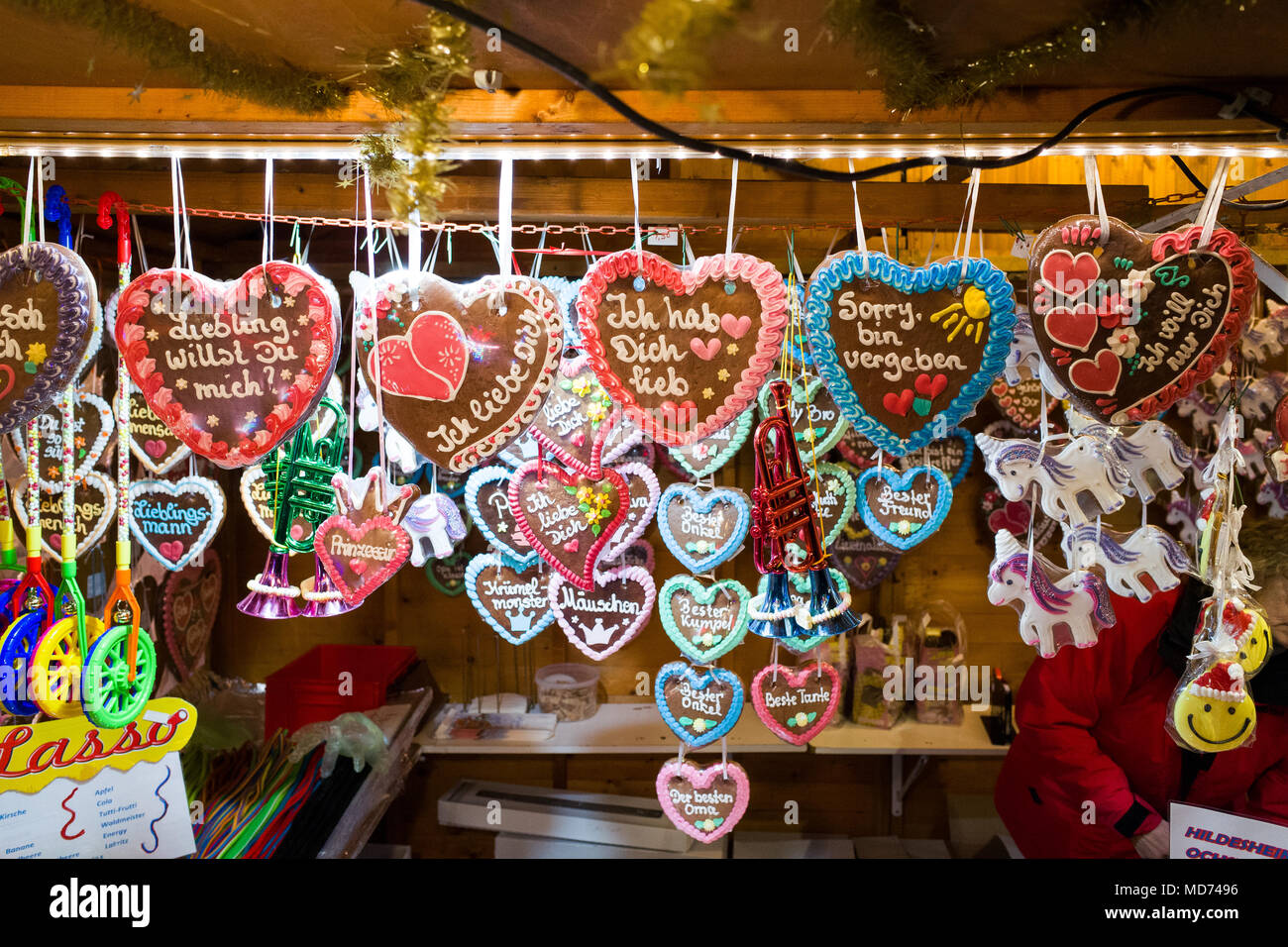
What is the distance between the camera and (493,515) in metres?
2.16

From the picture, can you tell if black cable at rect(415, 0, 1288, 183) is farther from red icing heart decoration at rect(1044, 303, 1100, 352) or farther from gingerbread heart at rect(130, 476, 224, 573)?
gingerbread heart at rect(130, 476, 224, 573)

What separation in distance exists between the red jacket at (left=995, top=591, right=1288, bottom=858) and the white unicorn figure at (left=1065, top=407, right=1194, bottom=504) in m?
0.93

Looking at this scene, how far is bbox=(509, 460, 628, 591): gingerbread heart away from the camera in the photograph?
1.82 m

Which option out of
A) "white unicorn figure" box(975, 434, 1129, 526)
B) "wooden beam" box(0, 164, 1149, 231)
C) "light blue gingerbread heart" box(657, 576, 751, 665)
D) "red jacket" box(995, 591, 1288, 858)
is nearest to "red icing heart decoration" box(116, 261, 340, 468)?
"wooden beam" box(0, 164, 1149, 231)

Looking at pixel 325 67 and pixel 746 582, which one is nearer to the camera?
pixel 325 67

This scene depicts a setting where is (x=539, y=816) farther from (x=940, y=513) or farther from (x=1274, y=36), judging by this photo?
(x=1274, y=36)

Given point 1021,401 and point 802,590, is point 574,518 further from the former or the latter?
point 1021,401

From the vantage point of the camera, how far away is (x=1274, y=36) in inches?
49.4

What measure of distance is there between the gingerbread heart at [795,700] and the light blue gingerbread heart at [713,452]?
48 cm

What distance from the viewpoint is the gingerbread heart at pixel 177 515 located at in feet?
7.17

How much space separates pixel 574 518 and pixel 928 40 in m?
1.09

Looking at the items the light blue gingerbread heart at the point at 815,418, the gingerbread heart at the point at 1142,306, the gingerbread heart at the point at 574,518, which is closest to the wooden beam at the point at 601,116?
the gingerbread heart at the point at 1142,306
